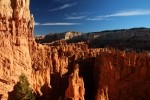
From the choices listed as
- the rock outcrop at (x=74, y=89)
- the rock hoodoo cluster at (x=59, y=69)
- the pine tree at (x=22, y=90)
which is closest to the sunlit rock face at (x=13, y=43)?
the rock hoodoo cluster at (x=59, y=69)

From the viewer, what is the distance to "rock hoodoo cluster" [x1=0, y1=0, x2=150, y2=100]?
31844 millimetres

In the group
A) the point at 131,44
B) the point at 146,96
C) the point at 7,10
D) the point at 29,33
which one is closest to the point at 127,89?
the point at 146,96

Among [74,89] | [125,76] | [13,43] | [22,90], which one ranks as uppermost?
[13,43]

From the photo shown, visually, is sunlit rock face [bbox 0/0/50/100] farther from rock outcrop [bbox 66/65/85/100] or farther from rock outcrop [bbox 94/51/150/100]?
rock outcrop [bbox 94/51/150/100]

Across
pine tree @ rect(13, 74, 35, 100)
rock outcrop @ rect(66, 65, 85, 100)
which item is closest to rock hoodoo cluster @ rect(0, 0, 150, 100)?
rock outcrop @ rect(66, 65, 85, 100)

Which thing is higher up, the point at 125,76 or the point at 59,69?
the point at 59,69

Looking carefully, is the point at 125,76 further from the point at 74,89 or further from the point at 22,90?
the point at 22,90

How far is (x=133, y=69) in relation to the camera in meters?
45.7

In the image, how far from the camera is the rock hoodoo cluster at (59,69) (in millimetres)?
31844

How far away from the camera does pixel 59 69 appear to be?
154 ft

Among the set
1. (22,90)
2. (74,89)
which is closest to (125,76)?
(74,89)

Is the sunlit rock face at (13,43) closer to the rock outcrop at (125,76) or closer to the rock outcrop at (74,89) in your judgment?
the rock outcrop at (74,89)

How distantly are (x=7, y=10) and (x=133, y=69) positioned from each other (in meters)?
19.7

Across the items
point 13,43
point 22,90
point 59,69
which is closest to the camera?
point 22,90
